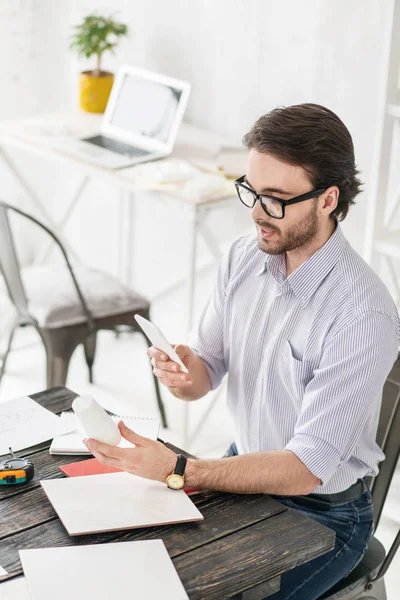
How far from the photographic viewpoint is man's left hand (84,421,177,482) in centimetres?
147

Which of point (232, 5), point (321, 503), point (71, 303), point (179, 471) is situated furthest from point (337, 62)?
point (179, 471)

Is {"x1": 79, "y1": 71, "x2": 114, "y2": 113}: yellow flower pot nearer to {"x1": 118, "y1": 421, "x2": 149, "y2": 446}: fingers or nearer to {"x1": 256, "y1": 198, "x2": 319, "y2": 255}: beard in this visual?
{"x1": 256, "y1": 198, "x2": 319, "y2": 255}: beard

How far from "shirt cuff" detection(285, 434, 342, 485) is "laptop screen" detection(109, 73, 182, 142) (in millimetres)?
1687

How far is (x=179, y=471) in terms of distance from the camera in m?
1.50

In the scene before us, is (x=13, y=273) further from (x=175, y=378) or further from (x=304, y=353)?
(x=304, y=353)

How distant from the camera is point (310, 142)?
1.67m

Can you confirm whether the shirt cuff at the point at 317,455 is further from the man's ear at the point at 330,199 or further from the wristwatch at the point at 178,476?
the man's ear at the point at 330,199

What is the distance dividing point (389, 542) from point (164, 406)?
986mm

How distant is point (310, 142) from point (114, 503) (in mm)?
730

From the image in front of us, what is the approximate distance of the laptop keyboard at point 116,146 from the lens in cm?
309

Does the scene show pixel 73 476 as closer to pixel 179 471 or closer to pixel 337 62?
pixel 179 471

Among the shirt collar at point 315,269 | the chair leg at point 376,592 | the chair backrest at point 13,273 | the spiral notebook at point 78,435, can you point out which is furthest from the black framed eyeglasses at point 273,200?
the chair backrest at point 13,273

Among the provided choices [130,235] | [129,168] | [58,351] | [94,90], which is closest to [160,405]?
[58,351]

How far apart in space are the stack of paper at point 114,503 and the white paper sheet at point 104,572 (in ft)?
0.16
